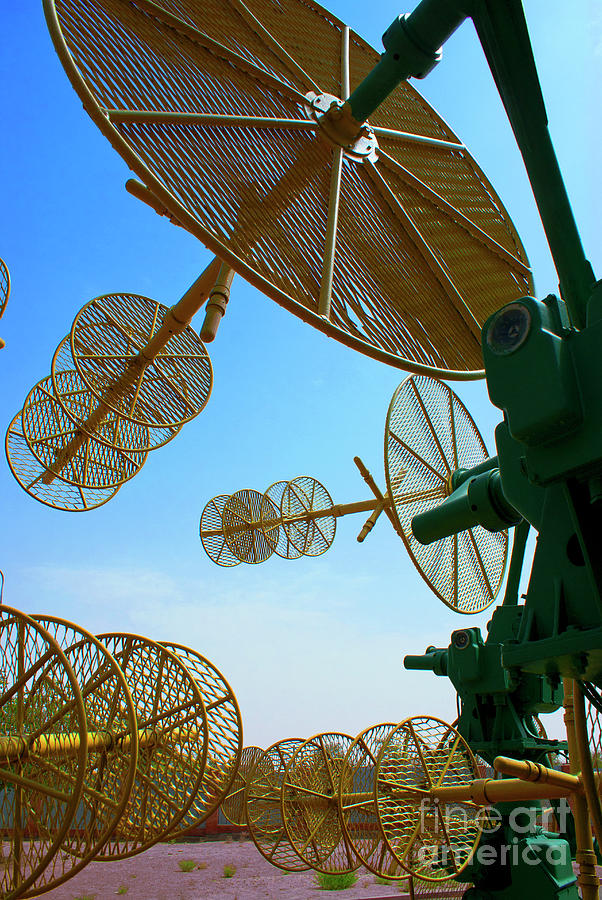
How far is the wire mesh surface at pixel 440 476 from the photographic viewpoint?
662 centimetres

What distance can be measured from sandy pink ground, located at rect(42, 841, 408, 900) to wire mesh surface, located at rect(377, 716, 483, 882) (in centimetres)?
724

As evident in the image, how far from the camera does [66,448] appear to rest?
12.1m

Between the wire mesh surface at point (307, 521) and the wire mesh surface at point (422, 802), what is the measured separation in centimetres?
1500

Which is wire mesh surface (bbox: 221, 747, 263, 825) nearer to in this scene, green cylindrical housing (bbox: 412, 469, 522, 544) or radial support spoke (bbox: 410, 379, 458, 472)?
radial support spoke (bbox: 410, 379, 458, 472)

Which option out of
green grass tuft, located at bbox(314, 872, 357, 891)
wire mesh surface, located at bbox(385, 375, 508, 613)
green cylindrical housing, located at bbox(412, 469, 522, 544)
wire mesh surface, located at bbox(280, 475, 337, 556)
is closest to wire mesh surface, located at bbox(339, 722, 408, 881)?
wire mesh surface, located at bbox(385, 375, 508, 613)

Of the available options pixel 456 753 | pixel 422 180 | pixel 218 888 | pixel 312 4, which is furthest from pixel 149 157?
pixel 218 888

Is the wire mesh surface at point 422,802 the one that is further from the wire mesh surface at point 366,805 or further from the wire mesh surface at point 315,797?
the wire mesh surface at point 315,797

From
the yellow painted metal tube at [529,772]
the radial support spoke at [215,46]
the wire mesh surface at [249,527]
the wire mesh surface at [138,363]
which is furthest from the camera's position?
the wire mesh surface at [249,527]

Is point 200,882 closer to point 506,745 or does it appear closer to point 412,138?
point 506,745

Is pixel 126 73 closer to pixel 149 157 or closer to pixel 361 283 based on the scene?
pixel 149 157

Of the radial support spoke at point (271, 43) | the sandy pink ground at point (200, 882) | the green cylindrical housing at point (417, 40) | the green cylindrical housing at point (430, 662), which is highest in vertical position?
the radial support spoke at point (271, 43)

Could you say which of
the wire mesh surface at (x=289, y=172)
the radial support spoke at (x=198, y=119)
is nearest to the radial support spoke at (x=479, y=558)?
the wire mesh surface at (x=289, y=172)

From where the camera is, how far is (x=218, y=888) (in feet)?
42.5

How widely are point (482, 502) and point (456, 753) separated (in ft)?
11.5
